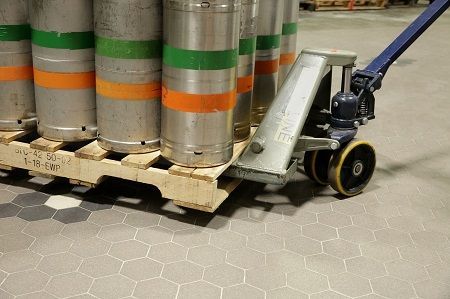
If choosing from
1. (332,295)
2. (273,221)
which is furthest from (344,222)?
(332,295)

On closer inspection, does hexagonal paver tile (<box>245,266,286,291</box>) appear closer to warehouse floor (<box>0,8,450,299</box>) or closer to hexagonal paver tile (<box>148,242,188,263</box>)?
warehouse floor (<box>0,8,450,299</box>)

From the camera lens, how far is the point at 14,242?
124 inches

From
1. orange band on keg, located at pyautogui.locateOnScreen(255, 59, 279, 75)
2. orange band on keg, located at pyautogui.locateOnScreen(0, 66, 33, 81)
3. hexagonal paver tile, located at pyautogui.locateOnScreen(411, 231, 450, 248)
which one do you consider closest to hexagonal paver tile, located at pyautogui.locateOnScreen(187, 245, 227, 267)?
hexagonal paver tile, located at pyautogui.locateOnScreen(411, 231, 450, 248)

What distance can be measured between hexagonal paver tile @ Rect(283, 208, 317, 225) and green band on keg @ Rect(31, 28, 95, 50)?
178cm

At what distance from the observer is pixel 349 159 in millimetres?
3975

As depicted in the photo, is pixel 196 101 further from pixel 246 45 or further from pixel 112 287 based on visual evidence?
pixel 112 287

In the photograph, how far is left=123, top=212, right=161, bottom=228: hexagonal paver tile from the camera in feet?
11.4

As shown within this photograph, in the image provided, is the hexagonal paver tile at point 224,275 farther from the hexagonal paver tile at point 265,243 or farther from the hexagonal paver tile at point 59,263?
the hexagonal paver tile at point 59,263

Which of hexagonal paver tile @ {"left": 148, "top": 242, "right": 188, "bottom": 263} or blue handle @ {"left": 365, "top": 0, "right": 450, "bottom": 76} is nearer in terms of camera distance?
hexagonal paver tile @ {"left": 148, "top": 242, "right": 188, "bottom": 263}

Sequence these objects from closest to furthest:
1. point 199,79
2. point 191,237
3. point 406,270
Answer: point 406,270
point 199,79
point 191,237

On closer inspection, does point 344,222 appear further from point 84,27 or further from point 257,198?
point 84,27

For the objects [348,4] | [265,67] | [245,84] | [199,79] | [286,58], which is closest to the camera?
[199,79]

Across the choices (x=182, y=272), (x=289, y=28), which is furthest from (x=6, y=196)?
(x=289, y=28)

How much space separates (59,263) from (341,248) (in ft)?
5.57
